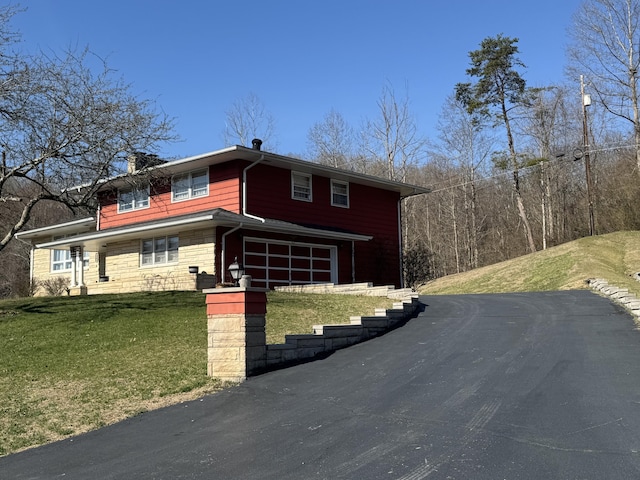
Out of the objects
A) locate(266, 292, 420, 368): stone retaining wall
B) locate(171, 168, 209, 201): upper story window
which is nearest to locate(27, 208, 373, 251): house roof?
locate(171, 168, 209, 201): upper story window

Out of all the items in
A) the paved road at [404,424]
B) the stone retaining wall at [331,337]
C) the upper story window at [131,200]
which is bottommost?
the paved road at [404,424]

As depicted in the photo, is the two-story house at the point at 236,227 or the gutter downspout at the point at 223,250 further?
the two-story house at the point at 236,227

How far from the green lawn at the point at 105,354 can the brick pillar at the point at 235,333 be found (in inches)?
12.8

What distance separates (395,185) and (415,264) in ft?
17.3

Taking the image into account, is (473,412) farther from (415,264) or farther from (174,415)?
(415,264)

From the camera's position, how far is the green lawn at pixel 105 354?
803 cm

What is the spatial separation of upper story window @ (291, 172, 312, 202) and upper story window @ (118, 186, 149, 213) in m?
5.91

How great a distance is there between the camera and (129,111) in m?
16.5

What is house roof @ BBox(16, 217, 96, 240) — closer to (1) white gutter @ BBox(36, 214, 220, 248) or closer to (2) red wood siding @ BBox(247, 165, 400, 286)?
(1) white gutter @ BBox(36, 214, 220, 248)

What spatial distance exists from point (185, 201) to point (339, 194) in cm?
646

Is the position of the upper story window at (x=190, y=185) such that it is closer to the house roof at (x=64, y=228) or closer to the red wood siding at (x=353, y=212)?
the red wood siding at (x=353, y=212)

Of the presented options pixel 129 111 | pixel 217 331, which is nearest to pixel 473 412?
Result: pixel 217 331

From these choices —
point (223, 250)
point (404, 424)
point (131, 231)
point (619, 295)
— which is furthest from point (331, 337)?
point (131, 231)

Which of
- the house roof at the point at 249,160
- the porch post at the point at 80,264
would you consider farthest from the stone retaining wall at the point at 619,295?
the porch post at the point at 80,264
